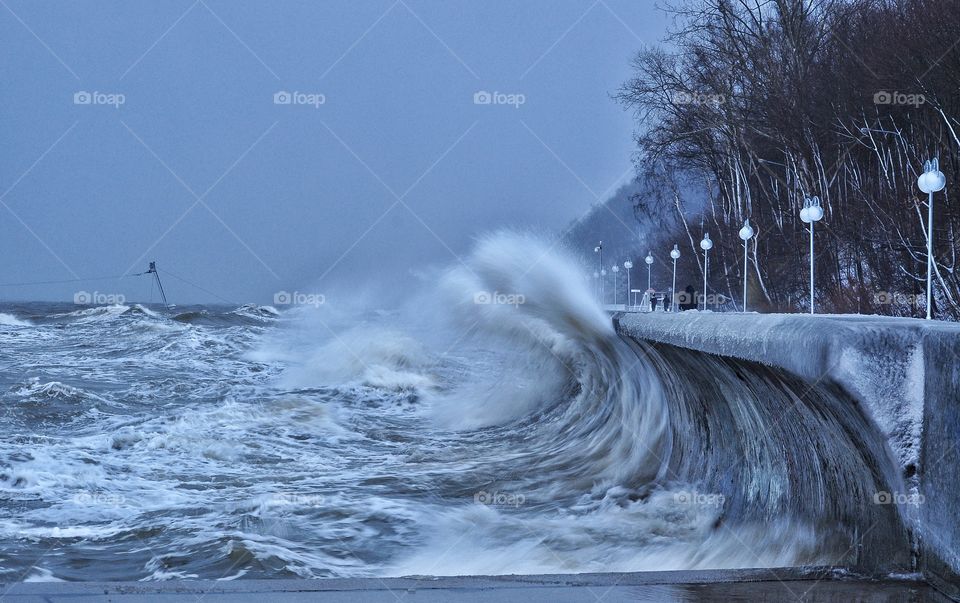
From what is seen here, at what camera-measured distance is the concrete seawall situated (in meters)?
2.79

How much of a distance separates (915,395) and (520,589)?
4.42 ft

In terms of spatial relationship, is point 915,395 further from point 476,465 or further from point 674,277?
point 674,277

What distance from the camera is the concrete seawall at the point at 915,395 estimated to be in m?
2.79

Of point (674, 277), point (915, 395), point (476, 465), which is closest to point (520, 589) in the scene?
point (915, 395)

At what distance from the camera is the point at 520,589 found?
2832 mm

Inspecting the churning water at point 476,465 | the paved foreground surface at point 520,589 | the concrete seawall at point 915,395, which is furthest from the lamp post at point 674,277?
the paved foreground surface at point 520,589

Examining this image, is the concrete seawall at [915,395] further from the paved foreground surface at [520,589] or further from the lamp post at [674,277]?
the lamp post at [674,277]

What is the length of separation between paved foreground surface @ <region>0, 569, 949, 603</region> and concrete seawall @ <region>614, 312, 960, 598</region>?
0.54 feet

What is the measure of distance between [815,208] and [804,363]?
1030cm

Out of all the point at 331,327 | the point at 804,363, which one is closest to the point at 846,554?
the point at 804,363

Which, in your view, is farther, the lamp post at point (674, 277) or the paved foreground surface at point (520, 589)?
the lamp post at point (674, 277)

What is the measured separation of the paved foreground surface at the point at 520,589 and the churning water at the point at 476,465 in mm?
375

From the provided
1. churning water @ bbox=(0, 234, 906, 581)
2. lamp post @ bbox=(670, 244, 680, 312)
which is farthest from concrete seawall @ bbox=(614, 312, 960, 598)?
lamp post @ bbox=(670, 244, 680, 312)

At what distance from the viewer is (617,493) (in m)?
5.96
